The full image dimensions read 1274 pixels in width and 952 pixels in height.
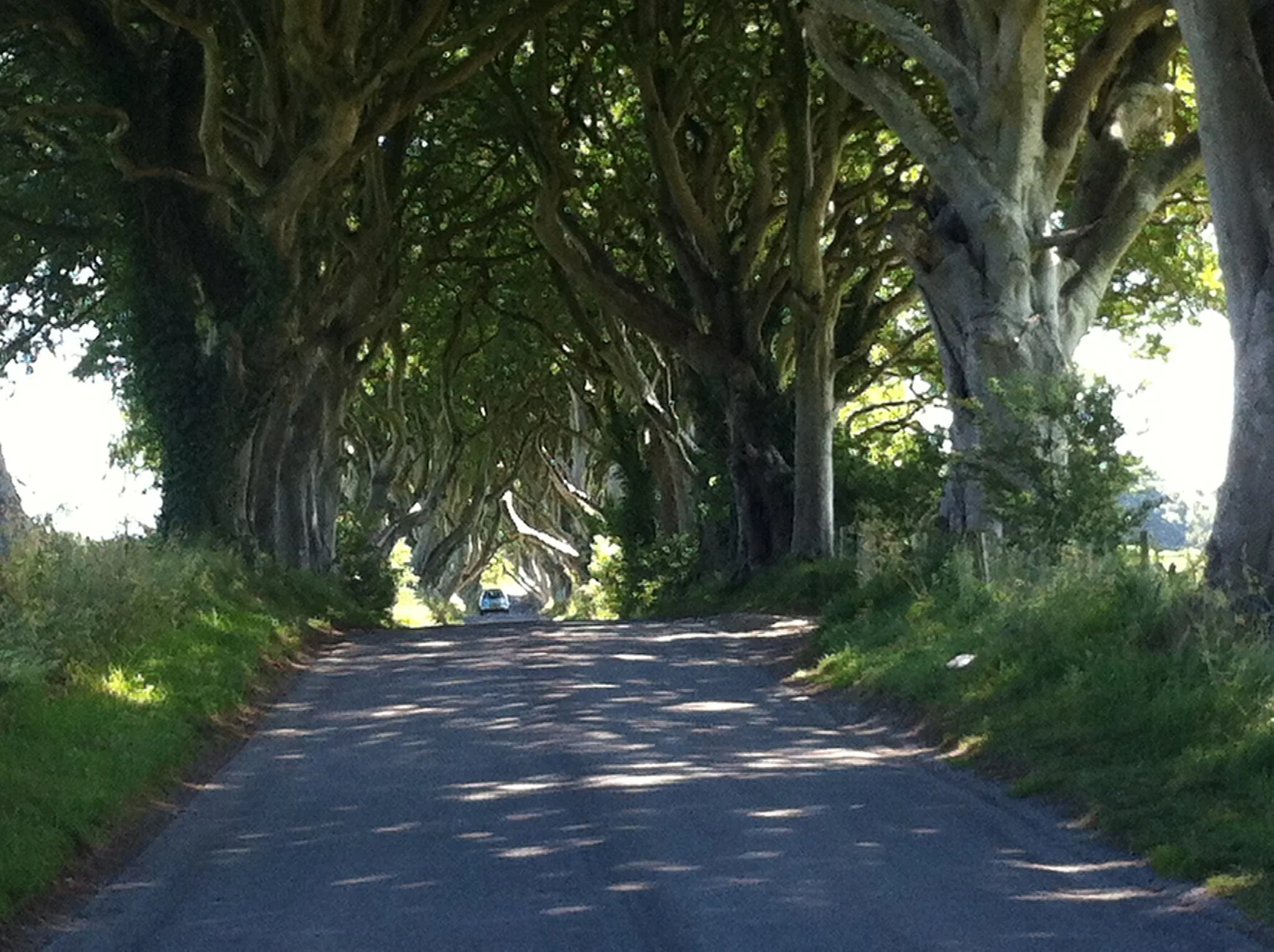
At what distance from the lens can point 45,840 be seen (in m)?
9.77

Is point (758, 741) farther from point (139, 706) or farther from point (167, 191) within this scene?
point (167, 191)

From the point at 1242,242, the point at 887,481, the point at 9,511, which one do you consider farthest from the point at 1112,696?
the point at 887,481

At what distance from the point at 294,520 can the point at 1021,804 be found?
2395 cm

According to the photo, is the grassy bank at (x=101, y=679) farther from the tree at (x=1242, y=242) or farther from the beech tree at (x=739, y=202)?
the beech tree at (x=739, y=202)

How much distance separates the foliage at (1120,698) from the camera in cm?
938

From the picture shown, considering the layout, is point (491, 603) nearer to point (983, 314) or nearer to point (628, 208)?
point (628, 208)

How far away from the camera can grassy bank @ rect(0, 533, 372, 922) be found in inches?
408

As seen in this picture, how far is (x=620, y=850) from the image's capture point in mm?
9586

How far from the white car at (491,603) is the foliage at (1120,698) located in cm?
7955

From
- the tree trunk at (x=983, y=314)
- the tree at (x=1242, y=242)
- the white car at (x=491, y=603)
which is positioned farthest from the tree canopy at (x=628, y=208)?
the white car at (x=491, y=603)

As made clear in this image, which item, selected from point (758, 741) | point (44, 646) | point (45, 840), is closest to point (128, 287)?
point (44, 646)

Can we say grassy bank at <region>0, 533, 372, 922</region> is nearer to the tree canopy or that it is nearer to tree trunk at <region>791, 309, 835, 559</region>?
the tree canopy

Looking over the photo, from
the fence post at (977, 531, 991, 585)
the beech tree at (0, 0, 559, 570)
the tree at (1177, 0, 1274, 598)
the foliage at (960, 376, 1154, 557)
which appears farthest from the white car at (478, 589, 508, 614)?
the tree at (1177, 0, 1274, 598)

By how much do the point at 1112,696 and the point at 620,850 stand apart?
3.78 metres
